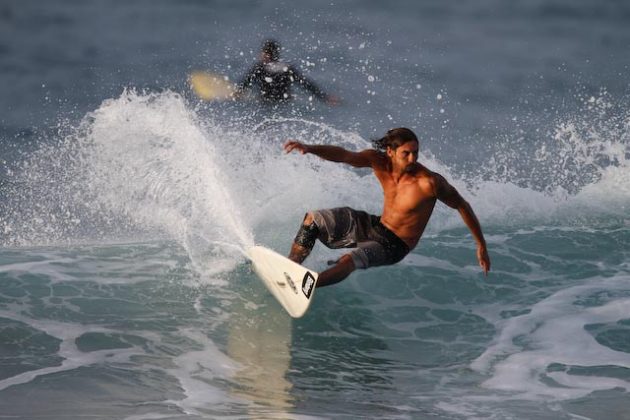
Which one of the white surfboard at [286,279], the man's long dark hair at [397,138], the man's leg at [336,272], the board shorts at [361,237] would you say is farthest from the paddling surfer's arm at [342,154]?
the white surfboard at [286,279]

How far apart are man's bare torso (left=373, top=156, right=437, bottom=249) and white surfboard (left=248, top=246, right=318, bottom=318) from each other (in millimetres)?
693

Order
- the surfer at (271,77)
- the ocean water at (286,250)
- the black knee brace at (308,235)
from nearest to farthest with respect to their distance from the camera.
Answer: the ocean water at (286,250) < the black knee brace at (308,235) < the surfer at (271,77)

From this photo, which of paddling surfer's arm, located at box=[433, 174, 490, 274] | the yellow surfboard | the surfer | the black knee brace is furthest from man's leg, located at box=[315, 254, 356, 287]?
the yellow surfboard

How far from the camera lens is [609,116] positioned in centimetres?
1669

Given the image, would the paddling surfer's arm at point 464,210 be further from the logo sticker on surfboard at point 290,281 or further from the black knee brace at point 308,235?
the logo sticker on surfboard at point 290,281

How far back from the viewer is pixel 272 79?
12617mm

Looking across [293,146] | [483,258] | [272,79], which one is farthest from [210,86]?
[483,258]

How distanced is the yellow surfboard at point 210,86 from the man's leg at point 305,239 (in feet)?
19.2

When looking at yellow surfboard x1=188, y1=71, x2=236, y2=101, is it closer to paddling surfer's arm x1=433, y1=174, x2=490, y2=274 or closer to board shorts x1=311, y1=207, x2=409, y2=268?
board shorts x1=311, y1=207, x2=409, y2=268

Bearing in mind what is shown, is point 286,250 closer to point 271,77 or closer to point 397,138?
point 397,138

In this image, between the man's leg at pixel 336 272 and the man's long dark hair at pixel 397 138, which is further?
the man's leg at pixel 336 272

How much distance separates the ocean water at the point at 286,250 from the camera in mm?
5895

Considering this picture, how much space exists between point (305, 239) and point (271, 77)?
18.9 feet

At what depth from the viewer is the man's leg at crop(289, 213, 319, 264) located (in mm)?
7109
